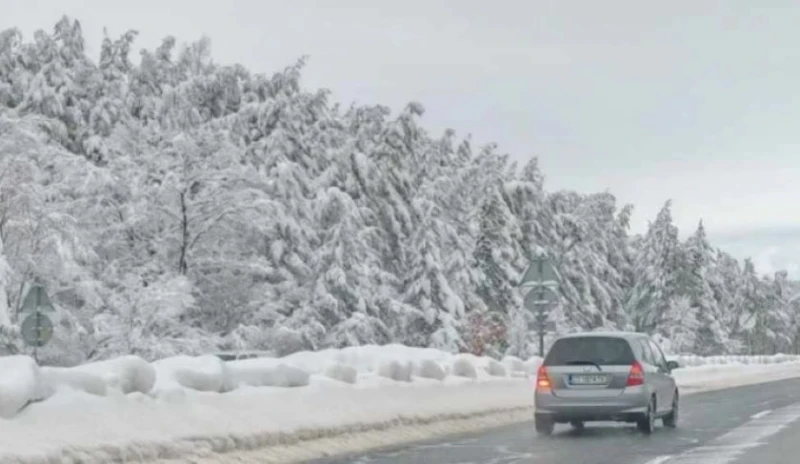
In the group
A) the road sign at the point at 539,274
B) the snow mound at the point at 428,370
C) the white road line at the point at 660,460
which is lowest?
the white road line at the point at 660,460

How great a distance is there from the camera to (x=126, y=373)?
14.5 meters

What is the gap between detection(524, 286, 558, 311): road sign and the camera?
28922 millimetres

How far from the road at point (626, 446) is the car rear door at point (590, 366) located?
746mm

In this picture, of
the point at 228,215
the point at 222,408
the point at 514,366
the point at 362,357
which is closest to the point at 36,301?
the point at 362,357

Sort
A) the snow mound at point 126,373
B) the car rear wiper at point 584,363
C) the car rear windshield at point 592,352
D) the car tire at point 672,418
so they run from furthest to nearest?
1. the car tire at point 672,418
2. the car rear windshield at point 592,352
3. the car rear wiper at point 584,363
4. the snow mound at point 126,373

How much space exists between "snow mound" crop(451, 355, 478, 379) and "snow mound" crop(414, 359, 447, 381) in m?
1.91

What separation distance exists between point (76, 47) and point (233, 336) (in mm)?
23196

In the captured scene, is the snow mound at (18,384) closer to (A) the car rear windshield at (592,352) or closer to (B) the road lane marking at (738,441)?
(B) the road lane marking at (738,441)

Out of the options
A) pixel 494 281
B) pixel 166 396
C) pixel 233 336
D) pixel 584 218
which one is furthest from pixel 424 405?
pixel 584 218

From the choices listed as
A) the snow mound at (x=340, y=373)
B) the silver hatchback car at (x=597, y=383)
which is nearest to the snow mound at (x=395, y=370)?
the snow mound at (x=340, y=373)

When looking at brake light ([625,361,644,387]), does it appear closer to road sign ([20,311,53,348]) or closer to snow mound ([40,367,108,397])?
snow mound ([40,367,108,397])

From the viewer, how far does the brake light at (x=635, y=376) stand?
19.6 meters

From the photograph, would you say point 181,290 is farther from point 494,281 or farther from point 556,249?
point 556,249

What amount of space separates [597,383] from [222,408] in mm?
6758
